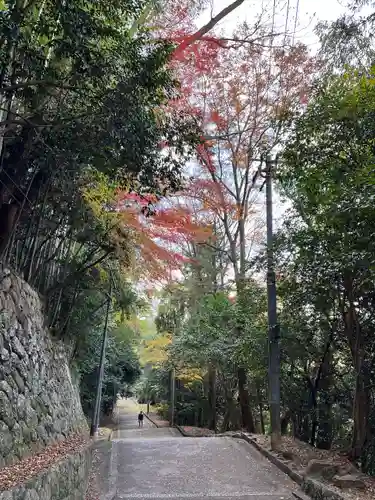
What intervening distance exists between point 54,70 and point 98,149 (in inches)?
39.5

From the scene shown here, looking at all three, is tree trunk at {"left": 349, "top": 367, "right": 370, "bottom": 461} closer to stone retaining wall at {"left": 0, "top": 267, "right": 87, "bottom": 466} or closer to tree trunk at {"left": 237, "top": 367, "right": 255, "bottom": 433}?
stone retaining wall at {"left": 0, "top": 267, "right": 87, "bottom": 466}

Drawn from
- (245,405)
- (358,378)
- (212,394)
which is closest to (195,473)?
(358,378)

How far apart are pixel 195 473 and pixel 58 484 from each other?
3.91 m

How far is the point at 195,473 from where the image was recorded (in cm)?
823

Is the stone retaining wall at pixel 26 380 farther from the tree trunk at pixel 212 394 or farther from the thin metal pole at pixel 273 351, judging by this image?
the tree trunk at pixel 212 394

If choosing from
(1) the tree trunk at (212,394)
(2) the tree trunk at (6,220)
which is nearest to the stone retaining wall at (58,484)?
(2) the tree trunk at (6,220)

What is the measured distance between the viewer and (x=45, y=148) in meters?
5.41

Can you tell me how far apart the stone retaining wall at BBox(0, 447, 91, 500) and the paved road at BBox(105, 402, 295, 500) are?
0.72 meters

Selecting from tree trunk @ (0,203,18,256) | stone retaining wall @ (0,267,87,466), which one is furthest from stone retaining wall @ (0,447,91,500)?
tree trunk @ (0,203,18,256)

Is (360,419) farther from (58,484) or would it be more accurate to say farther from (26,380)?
(26,380)

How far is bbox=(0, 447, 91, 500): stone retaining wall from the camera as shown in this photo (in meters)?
Answer: 3.93

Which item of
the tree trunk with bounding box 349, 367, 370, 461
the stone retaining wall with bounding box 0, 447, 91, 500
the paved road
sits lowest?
the paved road

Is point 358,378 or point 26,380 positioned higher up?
point 358,378

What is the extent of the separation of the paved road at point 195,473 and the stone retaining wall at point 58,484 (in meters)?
0.72
